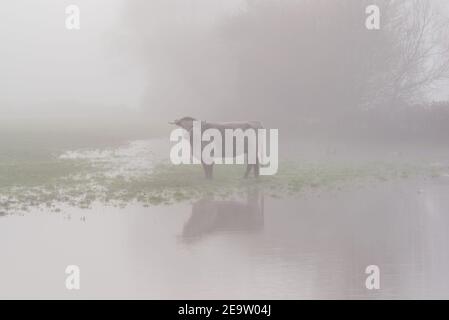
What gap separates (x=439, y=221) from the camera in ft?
43.0

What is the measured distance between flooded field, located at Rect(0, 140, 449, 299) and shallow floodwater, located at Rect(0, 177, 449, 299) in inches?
0.9

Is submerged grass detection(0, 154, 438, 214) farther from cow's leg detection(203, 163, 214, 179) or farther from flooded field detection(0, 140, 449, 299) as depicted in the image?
cow's leg detection(203, 163, 214, 179)

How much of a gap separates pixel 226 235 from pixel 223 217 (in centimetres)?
151

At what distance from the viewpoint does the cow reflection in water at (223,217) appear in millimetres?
12406

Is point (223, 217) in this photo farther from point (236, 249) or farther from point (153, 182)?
point (153, 182)

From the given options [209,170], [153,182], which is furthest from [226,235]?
[209,170]

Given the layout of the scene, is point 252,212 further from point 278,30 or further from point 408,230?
point 278,30

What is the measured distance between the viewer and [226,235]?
12.0 m

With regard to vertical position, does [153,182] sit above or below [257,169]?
below

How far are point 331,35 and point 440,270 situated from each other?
26419mm

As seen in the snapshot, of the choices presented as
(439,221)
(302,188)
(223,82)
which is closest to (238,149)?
(302,188)

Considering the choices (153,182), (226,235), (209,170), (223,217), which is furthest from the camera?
(209,170)

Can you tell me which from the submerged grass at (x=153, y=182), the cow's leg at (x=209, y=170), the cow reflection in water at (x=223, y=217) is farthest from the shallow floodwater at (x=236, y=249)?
the cow's leg at (x=209, y=170)

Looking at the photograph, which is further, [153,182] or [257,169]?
[257,169]
